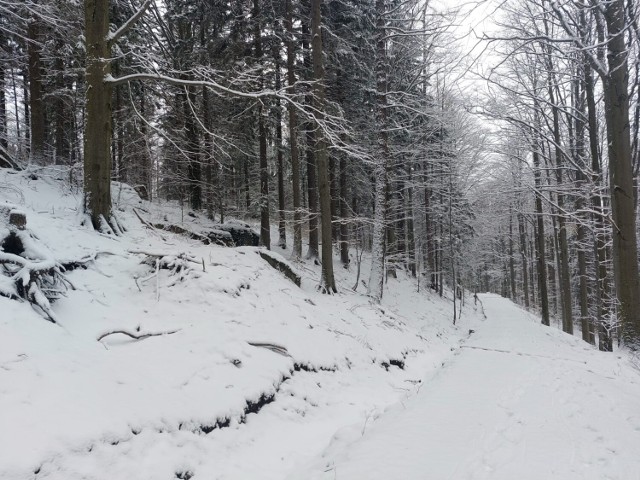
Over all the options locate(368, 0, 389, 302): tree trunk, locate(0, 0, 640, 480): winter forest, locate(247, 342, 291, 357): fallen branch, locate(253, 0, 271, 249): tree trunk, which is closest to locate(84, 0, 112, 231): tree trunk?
locate(0, 0, 640, 480): winter forest

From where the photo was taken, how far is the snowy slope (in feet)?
10.5

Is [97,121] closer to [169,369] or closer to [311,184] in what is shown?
[169,369]

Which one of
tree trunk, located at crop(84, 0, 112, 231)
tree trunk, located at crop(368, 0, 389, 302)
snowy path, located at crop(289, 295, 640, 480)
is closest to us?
snowy path, located at crop(289, 295, 640, 480)

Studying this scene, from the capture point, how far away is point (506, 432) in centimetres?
447

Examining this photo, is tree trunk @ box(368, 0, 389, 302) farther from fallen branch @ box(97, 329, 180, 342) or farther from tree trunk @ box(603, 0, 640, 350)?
fallen branch @ box(97, 329, 180, 342)

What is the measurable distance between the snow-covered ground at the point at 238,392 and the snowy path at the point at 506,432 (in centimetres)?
2

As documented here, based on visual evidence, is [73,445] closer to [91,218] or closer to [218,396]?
[218,396]

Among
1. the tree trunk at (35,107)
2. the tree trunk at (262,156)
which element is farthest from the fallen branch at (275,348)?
the tree trunk at (262,156)

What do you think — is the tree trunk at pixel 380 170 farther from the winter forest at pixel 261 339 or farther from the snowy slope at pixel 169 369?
the snowy slope at pixel 169 369

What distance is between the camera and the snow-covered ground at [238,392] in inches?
132

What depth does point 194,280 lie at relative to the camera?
6.74 m

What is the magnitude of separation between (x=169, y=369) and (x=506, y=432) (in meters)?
4.01

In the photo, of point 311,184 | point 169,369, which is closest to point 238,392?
point 169,369

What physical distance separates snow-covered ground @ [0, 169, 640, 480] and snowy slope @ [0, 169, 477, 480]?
20 mm
